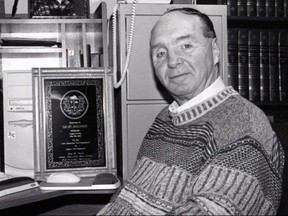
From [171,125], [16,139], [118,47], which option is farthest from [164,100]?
[16,139]

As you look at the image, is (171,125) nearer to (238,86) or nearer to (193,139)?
(193,139)

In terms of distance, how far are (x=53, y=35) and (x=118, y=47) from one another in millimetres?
539

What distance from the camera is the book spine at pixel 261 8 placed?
2016 mm

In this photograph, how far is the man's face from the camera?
119cm

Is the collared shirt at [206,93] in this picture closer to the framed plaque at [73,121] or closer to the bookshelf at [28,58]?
the framed plaque at [73,121]

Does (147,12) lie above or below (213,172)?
above

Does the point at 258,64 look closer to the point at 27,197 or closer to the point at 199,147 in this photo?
the point at 199,147

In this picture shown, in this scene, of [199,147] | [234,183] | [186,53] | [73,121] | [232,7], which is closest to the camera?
[234,183]

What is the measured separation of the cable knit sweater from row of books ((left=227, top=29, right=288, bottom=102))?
83 centimetres

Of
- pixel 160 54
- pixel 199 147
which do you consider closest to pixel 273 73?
pixel 160 54

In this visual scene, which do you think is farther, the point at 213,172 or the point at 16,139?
the point at 16,139

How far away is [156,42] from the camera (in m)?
1.27

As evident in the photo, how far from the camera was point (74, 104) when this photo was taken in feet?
5.42

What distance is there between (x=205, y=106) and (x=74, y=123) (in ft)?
2.23
